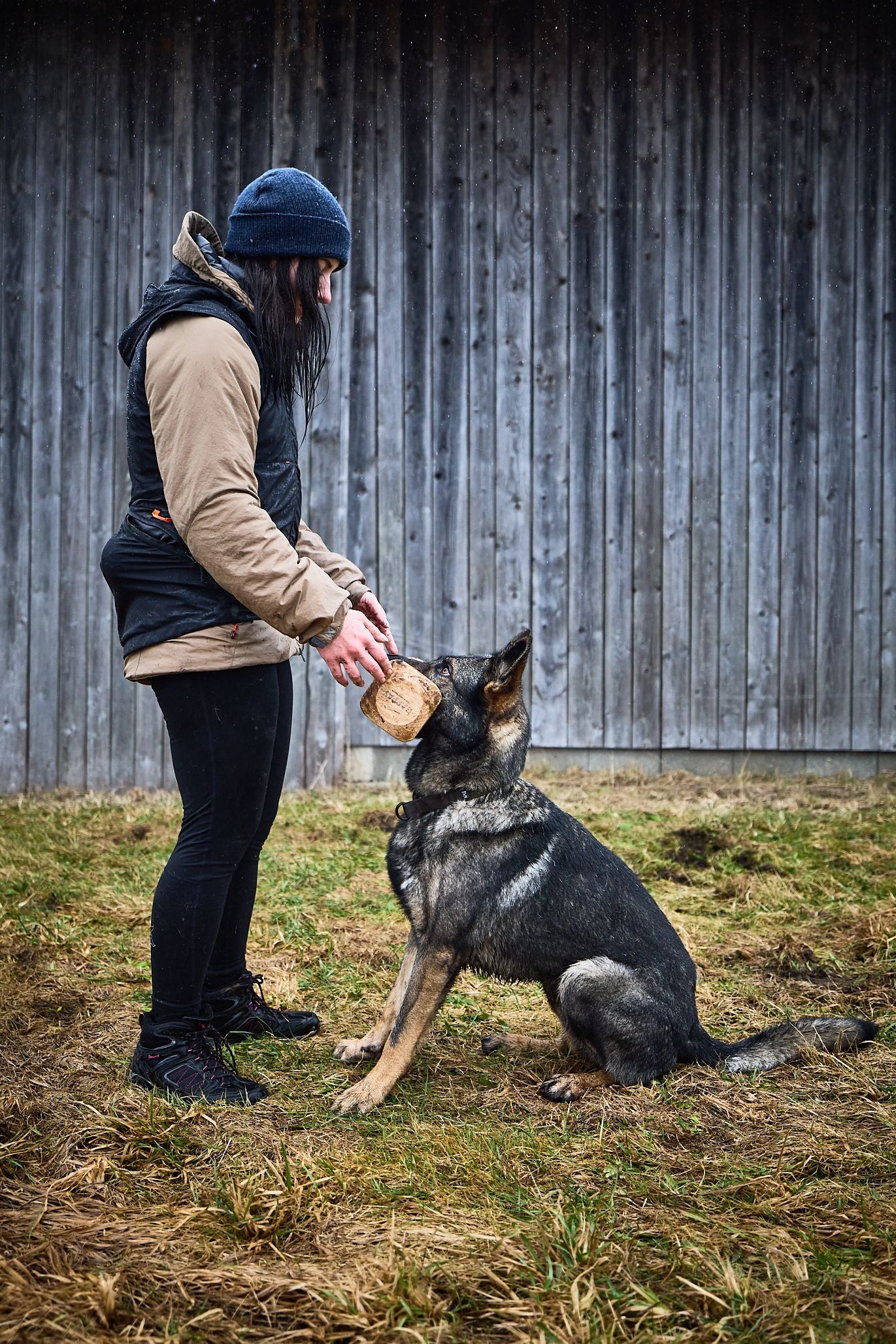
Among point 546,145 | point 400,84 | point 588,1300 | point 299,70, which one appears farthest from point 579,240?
point 588,1300

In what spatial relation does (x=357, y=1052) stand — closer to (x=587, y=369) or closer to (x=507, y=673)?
(x=507, y=673)

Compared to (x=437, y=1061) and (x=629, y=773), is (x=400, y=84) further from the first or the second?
(x=437, y=1061)

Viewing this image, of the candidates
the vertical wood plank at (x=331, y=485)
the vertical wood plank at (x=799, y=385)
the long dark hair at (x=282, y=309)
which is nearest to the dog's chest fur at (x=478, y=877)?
the long dark hair at (x=282, y=309)

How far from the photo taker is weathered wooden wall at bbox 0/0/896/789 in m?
7.61

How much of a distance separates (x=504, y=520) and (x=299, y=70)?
11.6 ft

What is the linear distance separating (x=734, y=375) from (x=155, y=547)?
5914 millimetres

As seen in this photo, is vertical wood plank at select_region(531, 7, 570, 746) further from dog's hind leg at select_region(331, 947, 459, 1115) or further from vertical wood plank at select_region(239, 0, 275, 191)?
dog's hind leg at select_region(331, 947, 459, 1115)

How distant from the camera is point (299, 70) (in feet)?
24.8

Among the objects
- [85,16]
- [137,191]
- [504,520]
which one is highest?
[85,16]

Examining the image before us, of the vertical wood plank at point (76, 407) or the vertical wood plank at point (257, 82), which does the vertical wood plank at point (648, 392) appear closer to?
the vertical wood plank at point (257, 82)

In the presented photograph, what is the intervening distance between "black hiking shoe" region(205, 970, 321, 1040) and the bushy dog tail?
53.8 inches

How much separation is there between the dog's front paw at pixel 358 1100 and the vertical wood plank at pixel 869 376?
586 cm

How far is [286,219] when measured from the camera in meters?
2.98

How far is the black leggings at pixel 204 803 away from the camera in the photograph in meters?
3.01
